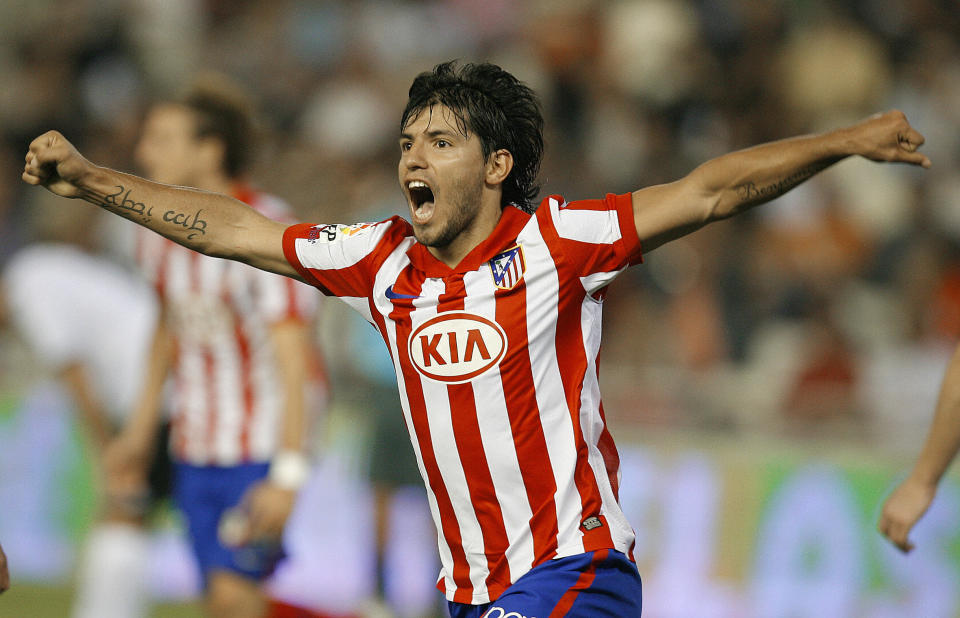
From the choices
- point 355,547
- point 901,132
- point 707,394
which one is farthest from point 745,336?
point 901,132

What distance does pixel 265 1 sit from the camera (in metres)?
13.8

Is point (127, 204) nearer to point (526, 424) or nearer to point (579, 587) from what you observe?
point (526, 424)

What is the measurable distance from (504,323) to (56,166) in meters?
1.33

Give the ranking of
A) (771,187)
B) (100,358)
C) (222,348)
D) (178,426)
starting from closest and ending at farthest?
(771,187) → (222,348) → (178,426) → (100,358)

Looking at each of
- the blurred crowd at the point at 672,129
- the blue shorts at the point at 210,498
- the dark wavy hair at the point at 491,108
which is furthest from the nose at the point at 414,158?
the blurred crowd at the point at 672,129

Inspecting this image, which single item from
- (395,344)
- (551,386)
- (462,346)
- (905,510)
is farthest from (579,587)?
(905,510)

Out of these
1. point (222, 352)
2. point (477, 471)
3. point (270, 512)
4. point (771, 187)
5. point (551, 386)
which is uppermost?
point (771, 187)

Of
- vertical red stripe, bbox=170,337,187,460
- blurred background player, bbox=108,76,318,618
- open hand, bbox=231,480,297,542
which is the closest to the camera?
open hand, bbox=231,480,297,542

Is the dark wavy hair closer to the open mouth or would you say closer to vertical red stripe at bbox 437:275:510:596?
the open mouth

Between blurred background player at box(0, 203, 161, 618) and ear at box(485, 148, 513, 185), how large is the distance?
3.23 m

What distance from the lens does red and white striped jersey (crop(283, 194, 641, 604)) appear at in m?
3.62

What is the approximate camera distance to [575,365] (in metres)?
3.69

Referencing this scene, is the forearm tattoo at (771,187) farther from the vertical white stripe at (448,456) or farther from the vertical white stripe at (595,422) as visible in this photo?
the vertical white stripe at (448,456)

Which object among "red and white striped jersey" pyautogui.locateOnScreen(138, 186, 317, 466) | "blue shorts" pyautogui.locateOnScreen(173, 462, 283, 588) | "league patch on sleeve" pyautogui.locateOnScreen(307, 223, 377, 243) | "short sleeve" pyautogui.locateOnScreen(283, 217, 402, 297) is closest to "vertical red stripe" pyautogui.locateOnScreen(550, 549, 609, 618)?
"short sleeve" pyautogui.locateOnScreen(283, 217, 402, 297)
